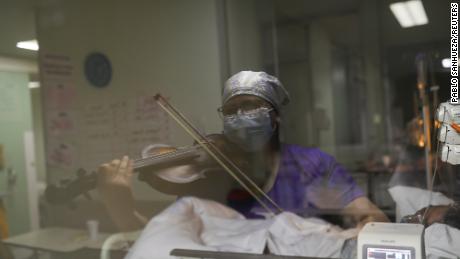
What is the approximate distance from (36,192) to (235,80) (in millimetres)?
1123

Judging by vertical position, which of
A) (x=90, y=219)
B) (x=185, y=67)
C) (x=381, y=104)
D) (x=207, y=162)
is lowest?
(x=90, y=219)

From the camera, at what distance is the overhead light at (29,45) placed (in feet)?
5.93

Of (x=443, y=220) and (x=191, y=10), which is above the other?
(x=191, y=10)

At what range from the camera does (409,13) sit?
5.00 feet

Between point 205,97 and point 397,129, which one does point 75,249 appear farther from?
point 397,129

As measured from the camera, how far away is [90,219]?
1719 mm

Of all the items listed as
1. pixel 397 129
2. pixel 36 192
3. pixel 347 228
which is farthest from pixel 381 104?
pixel 36 192

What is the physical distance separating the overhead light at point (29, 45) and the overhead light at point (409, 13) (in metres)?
1.53

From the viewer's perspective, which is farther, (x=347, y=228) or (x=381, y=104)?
(x=381, y=104)

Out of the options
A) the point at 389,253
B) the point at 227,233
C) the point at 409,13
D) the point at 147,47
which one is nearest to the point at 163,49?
the point at 147,47

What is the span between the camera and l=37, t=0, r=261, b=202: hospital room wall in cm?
148

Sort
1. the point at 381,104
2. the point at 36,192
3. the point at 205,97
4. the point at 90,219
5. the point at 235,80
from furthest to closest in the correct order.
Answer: the point at 381,104
the point at 36,192
the point at 90,219
the point at 205,97
the point at 235,80

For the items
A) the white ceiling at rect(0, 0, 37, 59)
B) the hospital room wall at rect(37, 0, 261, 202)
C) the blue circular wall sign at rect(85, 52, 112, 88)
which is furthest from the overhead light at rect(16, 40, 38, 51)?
the blue circular wall sign at rect(85, 52, 112, 88)

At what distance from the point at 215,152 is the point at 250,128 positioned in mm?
171
